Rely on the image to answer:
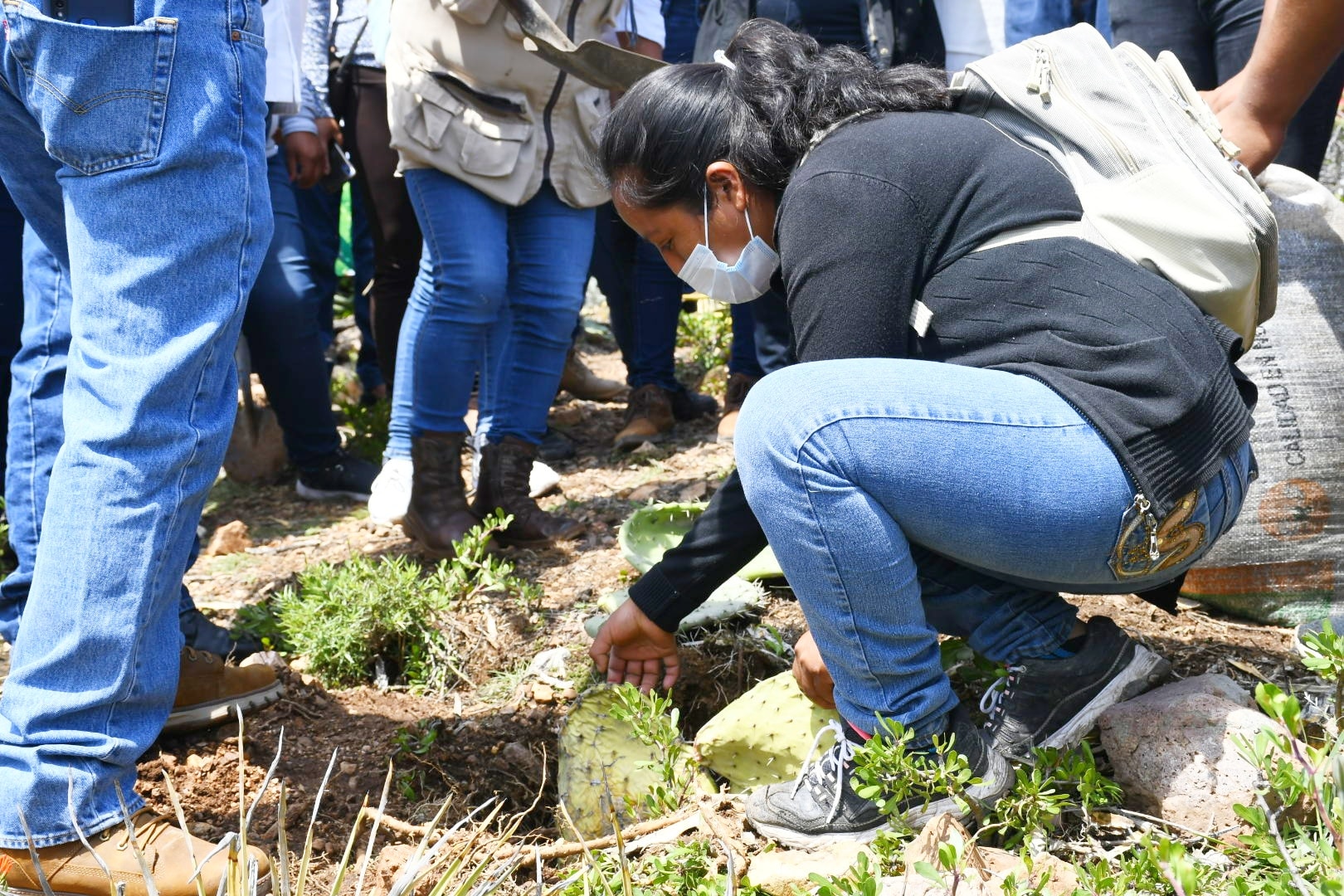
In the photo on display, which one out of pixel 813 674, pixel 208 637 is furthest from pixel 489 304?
pixel 813 674

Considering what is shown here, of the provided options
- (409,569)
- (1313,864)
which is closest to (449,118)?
(409,569)

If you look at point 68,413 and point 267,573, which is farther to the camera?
point 267,573

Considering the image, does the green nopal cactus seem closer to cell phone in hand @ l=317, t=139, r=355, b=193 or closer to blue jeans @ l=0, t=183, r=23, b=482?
blue jeans @ l=0, t=183, r=23, b=482

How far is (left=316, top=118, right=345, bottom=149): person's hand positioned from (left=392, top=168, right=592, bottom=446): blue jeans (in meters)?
1.15

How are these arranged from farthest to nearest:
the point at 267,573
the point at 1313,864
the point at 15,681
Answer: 1. the point at 267,573
2. the point at 15,681
3. the point at 1313,864

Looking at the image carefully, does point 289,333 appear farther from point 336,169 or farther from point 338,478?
point 336,169

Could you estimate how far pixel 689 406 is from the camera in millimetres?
4652

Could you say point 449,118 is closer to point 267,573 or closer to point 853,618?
point 267,573

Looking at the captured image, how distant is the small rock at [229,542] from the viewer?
A: 3.73 meters

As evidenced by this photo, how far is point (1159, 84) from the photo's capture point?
1.85 m

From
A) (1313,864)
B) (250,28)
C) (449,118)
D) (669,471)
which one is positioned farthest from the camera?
(669,471)

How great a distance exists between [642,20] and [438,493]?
5.31 feet

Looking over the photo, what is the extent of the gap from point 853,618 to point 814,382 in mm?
355

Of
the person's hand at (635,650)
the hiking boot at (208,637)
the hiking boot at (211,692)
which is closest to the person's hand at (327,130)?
the hiking boot at (208,637)
